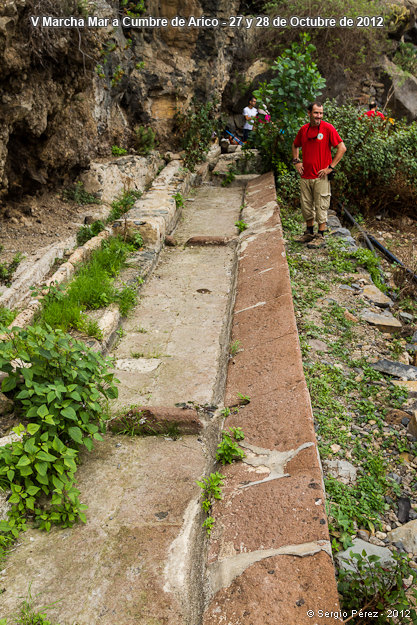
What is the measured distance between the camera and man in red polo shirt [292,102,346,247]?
5098 mm

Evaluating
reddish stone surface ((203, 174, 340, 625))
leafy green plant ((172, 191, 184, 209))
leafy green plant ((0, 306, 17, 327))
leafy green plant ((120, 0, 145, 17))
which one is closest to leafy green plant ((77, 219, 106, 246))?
leafy green plant ((172, 191, 184, 209))

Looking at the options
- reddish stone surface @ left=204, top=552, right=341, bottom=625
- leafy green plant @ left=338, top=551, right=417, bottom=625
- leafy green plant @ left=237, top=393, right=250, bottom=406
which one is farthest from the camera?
leafy green plant @ left=237, top=393, right=250, bottom=406

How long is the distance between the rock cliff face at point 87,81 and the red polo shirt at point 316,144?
8.57 feet

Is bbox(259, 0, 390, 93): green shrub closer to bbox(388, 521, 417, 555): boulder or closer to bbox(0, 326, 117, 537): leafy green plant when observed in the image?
bbox(0, 326, 117, 537): leafy green plant

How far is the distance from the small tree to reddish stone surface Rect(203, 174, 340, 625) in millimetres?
4609

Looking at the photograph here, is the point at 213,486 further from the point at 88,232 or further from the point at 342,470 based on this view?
the point at 88,232

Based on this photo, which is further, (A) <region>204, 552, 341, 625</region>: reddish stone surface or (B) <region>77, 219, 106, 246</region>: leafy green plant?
(B) <region>77, 219, 106, 246</region>: leafy green plant

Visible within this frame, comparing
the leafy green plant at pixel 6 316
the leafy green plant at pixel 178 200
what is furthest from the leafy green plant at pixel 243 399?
the leafy green plant at pixel 178 200

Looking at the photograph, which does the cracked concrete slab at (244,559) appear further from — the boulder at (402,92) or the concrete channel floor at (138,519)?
the boulder at (402,92)

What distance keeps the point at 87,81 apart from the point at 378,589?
5.78 m

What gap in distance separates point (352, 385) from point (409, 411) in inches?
14.9

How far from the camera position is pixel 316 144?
517cm

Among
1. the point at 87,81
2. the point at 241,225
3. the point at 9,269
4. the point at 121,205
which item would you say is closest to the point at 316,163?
the point at 241,225

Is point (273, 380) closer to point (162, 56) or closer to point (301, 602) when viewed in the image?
point (301, 602)
